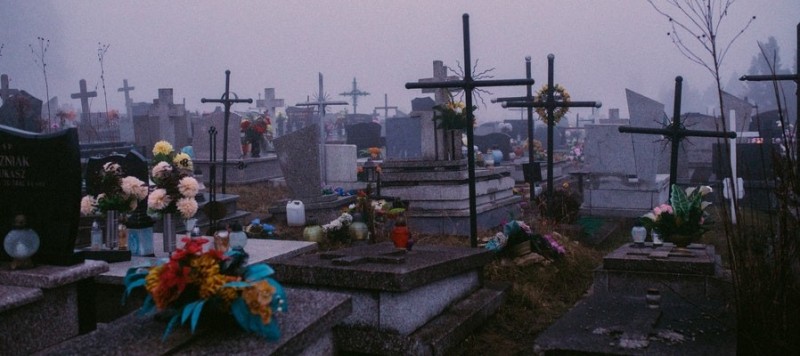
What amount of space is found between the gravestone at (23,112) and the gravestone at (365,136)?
31.7 ft

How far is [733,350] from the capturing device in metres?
3.17

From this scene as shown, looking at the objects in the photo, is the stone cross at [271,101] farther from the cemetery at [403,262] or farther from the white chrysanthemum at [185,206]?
the white chrysanthemum at [185,206]

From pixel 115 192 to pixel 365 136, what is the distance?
16.7 meters

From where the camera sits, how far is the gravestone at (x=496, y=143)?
20453 millimetres

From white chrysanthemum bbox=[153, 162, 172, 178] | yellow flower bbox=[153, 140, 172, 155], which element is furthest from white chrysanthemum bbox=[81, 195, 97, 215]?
yellow flower bbox=[153, 140, 172, 155]

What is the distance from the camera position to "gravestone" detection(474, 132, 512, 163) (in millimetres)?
20453

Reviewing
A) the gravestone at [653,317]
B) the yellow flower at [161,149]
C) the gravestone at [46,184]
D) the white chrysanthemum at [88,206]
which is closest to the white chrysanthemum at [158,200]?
the white chrysanthemum at [88,206]

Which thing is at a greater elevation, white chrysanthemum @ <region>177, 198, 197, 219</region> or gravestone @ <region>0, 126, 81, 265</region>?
gravestone @ <region>0, 126, 81, 265</region>

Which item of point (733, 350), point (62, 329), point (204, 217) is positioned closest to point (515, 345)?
point (733, 350)

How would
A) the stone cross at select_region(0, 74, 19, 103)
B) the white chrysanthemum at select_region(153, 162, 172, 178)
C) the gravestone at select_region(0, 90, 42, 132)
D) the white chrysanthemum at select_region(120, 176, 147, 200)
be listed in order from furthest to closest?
the stone cross at select_region(0, 74, 19, 103) < the gravestone at select_region(0, 90, 42, 132) < the white chrysanthemum at select_region(153, 162, 172, 178) < the white chrysanthemum at select_region(120, 176, 147, 200)

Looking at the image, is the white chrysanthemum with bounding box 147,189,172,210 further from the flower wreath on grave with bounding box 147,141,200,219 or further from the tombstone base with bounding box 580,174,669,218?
the tombstone base with bounding box 580,174,669,218

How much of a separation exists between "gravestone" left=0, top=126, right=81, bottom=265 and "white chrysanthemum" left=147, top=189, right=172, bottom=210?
1684 millimetres

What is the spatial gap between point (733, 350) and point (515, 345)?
1.91 m

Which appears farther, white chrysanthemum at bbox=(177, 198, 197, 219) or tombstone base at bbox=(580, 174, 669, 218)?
tombstone base at bbox=(580, 174, 669, 218)
